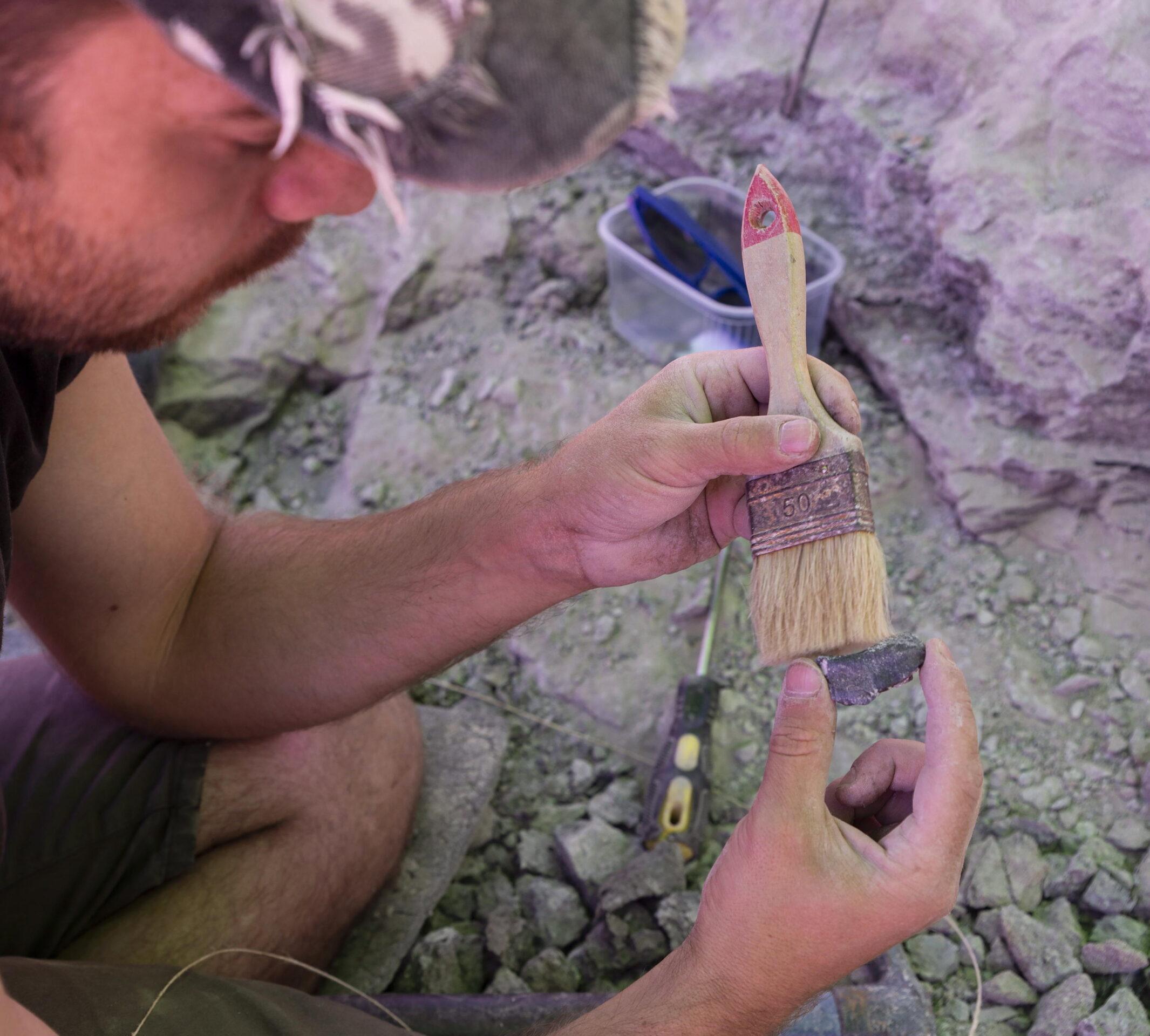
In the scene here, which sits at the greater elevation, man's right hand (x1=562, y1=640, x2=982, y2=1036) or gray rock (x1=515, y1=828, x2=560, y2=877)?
man's right hand (x1=562, y1=640, x2=982, y2=1036)

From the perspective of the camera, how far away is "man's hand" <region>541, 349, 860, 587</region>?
1246 mm

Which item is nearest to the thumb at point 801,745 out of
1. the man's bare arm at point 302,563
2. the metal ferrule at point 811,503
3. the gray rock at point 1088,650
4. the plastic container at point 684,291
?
the metal ferrule at point 811,503

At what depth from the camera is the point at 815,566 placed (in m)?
1.24

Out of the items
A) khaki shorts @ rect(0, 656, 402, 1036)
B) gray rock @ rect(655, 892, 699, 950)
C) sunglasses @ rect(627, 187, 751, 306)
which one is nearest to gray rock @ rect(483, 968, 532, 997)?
gray rock @ rect(655, 892, 699, 950)

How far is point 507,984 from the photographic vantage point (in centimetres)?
165

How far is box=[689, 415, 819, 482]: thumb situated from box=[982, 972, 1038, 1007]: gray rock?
861 millimetres

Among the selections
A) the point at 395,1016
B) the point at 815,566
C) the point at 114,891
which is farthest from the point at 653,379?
the point at 114,891

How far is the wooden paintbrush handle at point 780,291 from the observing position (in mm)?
1295

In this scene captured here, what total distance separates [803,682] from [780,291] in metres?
0.49

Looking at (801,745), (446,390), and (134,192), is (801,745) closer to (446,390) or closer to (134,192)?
(134,192)

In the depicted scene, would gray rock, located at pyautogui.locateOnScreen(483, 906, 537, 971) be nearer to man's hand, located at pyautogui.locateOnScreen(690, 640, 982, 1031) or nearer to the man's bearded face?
man's hand, located at pyautogui.locateOnScreen(690, 640, 982, 1031)

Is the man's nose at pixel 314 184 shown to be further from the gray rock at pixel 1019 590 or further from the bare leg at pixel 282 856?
the gray rock at pixel 1019 590

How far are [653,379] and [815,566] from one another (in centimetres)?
36

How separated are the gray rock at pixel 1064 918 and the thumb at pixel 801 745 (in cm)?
66
